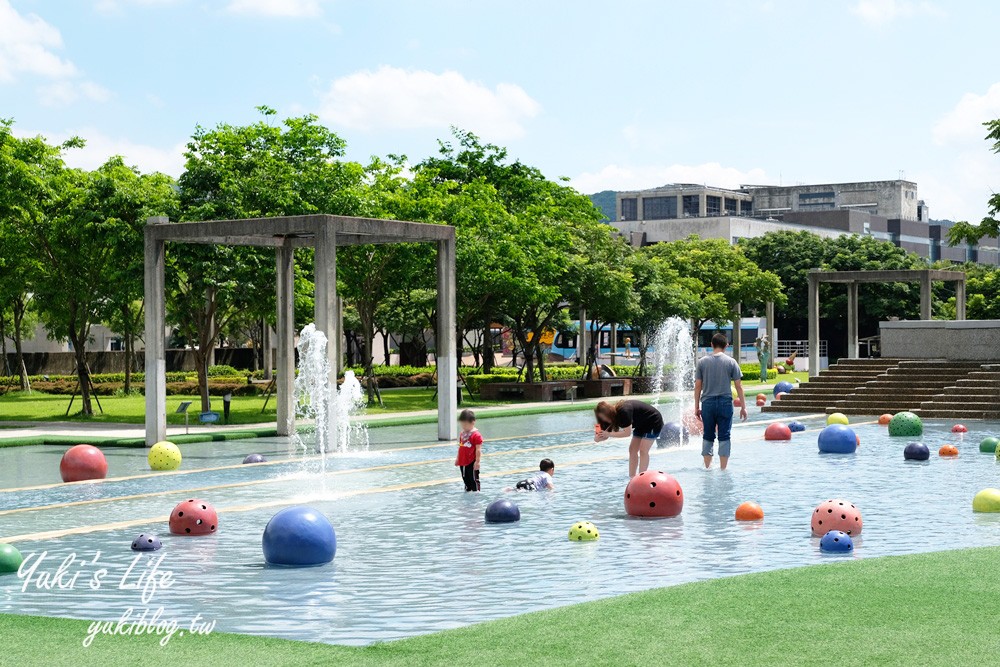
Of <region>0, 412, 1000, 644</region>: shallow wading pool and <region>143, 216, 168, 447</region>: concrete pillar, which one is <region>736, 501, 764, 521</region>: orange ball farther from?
<region>143, 216, 168, 447</region>: concrete pillar

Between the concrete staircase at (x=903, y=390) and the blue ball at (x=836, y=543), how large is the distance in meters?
21.7

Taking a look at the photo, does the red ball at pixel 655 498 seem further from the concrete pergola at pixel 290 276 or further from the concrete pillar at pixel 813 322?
the concrete pillar at pixel 813 322

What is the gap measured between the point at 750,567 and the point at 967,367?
87.5 ft

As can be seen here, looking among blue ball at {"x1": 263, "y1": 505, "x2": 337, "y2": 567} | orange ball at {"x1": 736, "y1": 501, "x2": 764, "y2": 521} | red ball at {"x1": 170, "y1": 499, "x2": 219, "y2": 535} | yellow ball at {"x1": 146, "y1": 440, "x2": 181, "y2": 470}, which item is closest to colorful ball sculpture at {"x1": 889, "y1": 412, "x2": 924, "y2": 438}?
orange ball at {"x1": 736, "y1": 501, "x2": 764, "y2": 521}

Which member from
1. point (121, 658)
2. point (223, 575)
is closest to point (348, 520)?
point (223, 575)

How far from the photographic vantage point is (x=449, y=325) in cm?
2570

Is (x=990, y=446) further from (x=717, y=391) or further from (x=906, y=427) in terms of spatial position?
(x=717, y=391)

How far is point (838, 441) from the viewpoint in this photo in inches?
904

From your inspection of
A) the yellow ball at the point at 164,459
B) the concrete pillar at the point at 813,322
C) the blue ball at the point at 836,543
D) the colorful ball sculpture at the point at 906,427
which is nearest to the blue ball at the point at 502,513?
the blue ball at the point at 836,543

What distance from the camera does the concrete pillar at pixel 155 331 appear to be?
24734 millimetres

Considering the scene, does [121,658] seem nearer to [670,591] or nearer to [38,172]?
[670,591]

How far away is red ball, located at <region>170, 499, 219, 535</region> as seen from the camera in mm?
13789

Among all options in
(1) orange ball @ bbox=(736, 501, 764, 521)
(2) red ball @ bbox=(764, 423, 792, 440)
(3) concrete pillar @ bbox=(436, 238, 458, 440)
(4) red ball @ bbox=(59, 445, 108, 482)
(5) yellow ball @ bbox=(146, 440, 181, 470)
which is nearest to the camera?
(1) orange ball @ bbox=(736, 501, 764, 521)

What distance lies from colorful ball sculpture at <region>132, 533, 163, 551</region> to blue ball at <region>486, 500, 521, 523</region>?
3782 millimetres
